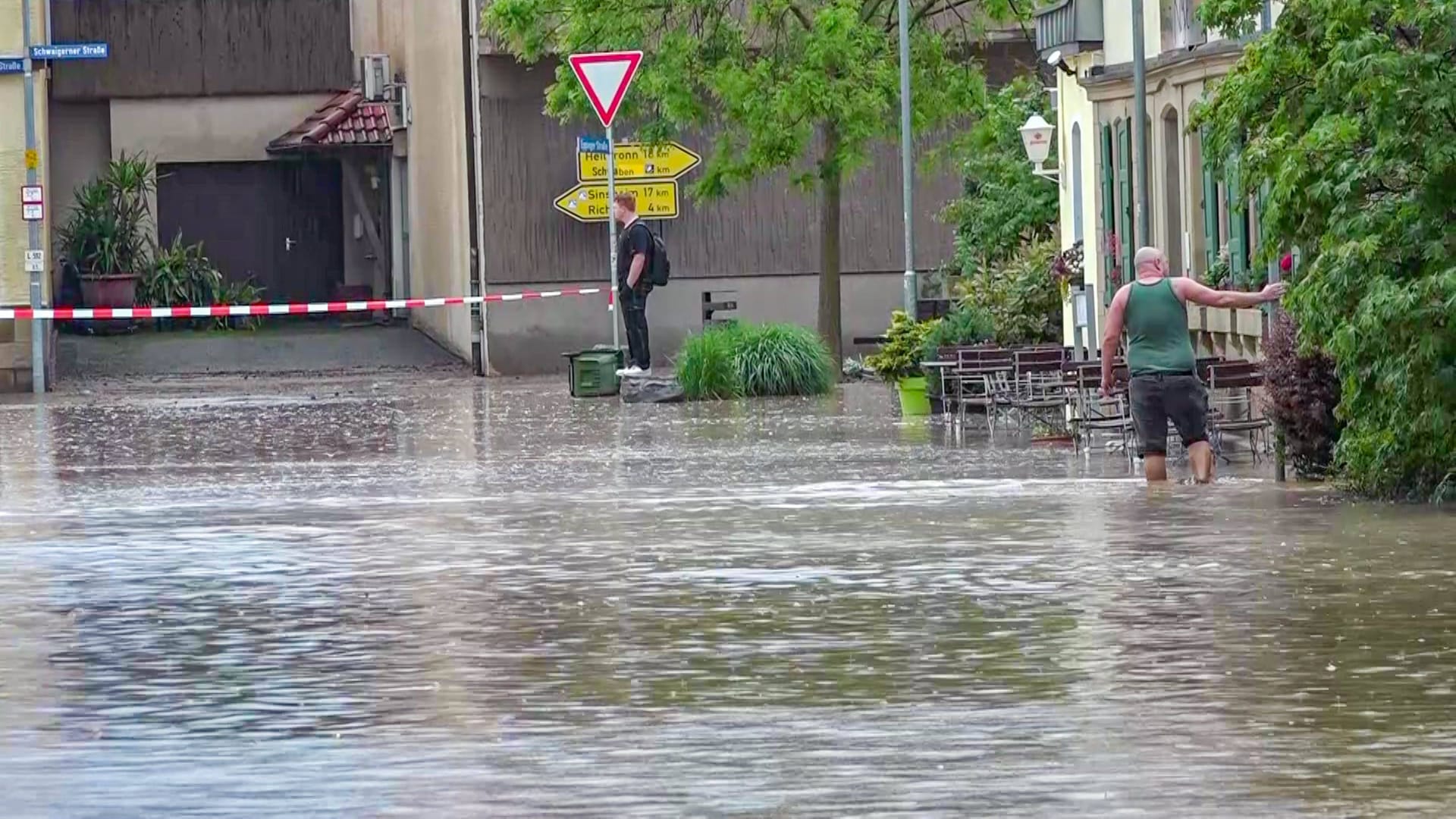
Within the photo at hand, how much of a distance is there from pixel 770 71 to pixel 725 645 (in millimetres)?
20522

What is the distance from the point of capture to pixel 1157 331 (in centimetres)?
1791

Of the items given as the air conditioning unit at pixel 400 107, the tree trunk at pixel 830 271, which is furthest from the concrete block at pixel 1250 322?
the air conditioning unit at pixel 400 107

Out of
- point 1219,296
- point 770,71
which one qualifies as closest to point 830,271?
point 770,71

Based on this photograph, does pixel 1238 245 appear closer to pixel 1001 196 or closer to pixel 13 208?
pixel 1001 196

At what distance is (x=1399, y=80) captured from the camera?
15.3m

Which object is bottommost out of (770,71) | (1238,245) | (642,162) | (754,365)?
(754,365)

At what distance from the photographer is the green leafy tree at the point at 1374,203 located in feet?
50.1

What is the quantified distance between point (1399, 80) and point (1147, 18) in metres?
11.0

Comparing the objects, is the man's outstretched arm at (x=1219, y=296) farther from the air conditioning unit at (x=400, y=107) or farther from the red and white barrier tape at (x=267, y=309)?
the air conditioning unit at (x=400, y=107)

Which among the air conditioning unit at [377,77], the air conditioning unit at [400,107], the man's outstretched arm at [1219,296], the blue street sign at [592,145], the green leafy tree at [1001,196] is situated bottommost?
the man's outstretched arm at [1219,296]

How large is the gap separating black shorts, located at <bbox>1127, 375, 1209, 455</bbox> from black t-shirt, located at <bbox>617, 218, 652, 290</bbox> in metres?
11.9

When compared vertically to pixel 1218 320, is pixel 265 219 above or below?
above

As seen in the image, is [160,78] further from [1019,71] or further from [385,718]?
[385,718]

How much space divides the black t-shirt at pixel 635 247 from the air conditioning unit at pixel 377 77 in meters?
12.1
